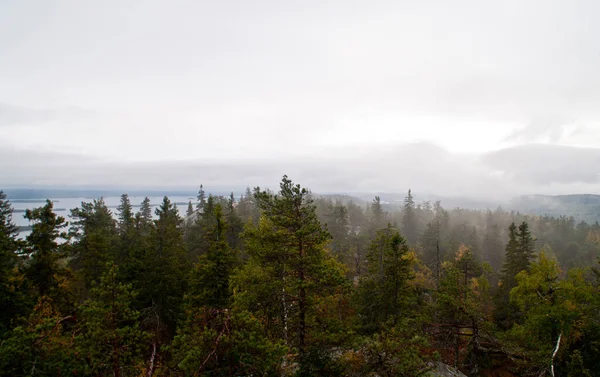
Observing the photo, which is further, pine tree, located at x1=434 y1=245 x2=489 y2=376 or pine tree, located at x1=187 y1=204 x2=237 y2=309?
pine tree, located at x1=187 y1=204 x2=237 y2=309

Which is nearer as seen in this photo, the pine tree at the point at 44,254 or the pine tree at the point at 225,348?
the pine tree at the point at 225,348

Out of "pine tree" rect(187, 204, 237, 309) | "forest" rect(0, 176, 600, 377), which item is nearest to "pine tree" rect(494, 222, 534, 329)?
"forest" rect(0, 176, 600, 377)

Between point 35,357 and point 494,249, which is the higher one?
point 35,357

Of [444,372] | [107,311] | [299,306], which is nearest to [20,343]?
[107,311]

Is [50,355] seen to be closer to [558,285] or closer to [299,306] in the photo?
[299,306]

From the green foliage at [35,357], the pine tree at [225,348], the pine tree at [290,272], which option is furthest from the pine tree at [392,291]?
the green foliage at [35,357]

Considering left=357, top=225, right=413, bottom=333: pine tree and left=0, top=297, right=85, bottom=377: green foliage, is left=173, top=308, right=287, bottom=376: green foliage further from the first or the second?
left=357, top=225, right=413, bottom=333: pine tree

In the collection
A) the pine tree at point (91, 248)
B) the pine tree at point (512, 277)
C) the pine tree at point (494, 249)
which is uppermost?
the pine tree at point (91, 248)

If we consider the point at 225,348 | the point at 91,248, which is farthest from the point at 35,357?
the point at 91,248

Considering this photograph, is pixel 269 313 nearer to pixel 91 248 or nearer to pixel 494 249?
pixel 91 248

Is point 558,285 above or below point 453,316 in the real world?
above

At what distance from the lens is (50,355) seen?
662cm

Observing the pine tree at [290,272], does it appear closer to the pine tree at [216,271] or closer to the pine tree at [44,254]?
the pine tree at [216,271]

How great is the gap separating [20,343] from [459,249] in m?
56.2
